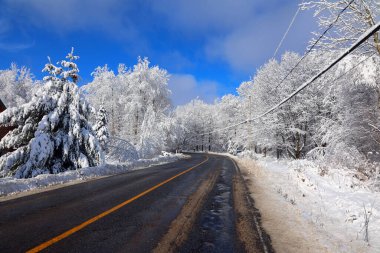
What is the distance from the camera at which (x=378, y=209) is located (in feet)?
26.5

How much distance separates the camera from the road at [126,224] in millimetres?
4801

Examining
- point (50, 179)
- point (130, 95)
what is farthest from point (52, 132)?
point (130, 95)

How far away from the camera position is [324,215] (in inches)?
321

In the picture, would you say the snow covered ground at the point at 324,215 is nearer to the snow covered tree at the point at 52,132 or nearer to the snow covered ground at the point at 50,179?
the snow covered ground at the point at 50,179

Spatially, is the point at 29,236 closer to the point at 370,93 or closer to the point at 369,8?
the point at 369,8

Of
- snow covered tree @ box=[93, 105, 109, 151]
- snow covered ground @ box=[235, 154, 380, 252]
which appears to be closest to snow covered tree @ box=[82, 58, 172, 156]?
snow covered tree @ box=[93, 105, 109, 151]

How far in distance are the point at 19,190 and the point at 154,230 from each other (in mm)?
6164

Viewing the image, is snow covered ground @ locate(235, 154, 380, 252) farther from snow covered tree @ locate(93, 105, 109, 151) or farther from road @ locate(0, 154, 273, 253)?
snow covered tree @ locate(93, 105, 109, 151)

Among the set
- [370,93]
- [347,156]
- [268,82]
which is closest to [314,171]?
[347,156]

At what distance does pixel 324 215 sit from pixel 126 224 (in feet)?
17.7

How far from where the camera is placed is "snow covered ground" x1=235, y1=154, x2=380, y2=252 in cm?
566

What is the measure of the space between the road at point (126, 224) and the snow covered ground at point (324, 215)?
50 centimetres

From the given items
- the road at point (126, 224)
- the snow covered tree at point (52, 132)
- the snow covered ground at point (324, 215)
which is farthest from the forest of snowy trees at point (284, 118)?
the road at point (126, 224)

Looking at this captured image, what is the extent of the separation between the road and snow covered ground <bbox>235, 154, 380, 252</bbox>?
1.62 ft
